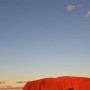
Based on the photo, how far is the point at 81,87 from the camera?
3083 cm

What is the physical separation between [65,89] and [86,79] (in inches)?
120

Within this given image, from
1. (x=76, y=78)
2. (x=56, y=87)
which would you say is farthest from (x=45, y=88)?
(x=76, y=78)

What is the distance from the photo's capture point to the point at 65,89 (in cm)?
3059

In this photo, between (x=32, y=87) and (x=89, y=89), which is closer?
(x=89, y=89)

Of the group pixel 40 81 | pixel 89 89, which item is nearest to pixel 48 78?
pixel 40 81

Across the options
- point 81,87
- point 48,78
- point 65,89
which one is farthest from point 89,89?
point 48,78

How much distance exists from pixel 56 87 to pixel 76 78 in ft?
9.33

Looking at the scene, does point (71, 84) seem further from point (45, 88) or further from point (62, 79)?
point (45, 88)

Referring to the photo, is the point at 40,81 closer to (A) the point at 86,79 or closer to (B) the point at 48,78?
(B) the point at 48,78

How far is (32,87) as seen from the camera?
32.7 meters

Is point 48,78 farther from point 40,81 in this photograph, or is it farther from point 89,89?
point 89,89

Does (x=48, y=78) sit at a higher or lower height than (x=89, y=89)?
higher

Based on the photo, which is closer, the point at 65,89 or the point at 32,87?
the point at 65,89

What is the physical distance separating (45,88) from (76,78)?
4048mm
